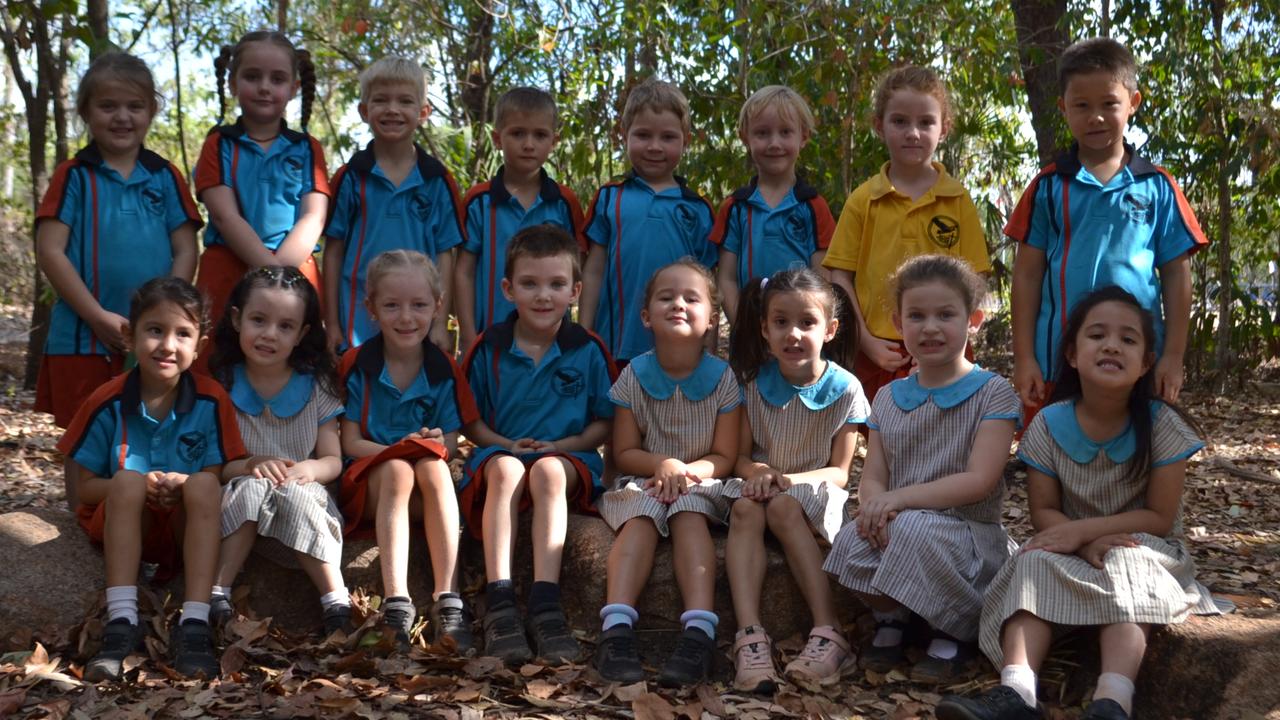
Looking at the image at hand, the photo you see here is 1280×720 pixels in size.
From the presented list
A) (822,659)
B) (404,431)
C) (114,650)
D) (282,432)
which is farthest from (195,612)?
(822,659)

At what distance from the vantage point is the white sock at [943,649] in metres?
3.41

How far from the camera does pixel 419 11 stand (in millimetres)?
9383

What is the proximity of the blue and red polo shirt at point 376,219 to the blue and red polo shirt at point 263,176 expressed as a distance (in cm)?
13

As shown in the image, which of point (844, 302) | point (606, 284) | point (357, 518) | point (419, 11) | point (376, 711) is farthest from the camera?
point (419, 11)

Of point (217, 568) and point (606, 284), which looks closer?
point (217, 568)

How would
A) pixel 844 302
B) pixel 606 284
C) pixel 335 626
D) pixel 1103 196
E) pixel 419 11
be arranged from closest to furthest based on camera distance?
pixel 335 626 < pixel 1103 196 < pixel 844 302 < pixel 606 284 < pixel 419 11

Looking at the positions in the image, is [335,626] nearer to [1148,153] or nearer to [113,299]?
[113,299]

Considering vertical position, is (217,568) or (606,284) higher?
(606,284)

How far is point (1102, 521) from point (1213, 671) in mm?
474

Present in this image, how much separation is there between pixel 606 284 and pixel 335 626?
1788mm

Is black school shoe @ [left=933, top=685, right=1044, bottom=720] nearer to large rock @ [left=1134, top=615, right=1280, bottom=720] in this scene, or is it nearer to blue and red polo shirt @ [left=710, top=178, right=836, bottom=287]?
large rock @ [left=1134, top=615, right=1280, bottom=720]

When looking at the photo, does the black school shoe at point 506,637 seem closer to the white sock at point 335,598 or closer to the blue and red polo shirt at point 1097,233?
the white sock at point 335,598

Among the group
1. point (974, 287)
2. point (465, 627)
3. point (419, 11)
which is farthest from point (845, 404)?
point (419, 11)

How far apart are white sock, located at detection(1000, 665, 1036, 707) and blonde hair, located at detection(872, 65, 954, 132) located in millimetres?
2172
